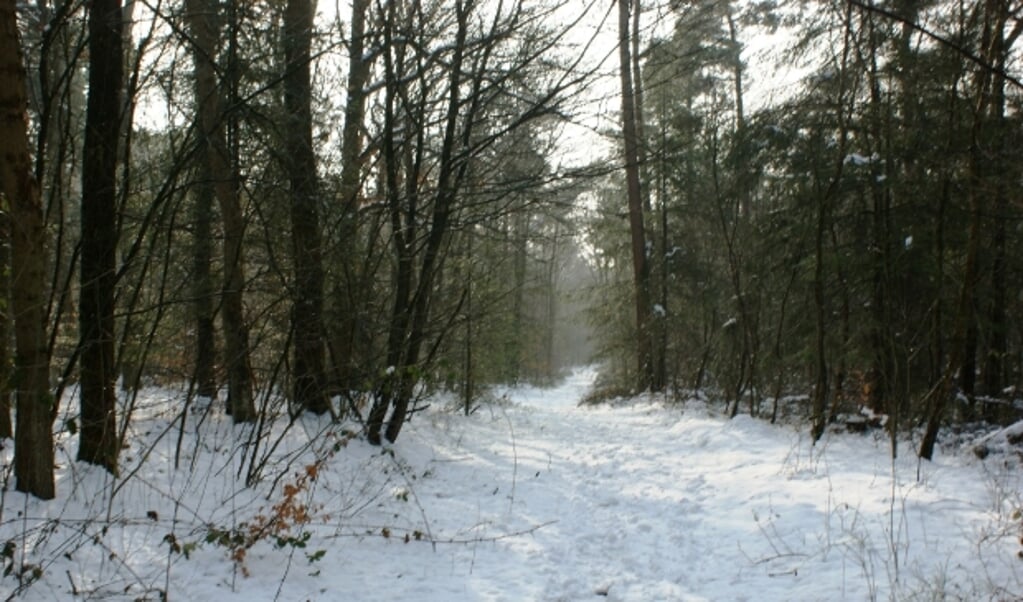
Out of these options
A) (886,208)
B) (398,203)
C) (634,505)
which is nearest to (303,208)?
(398,203)

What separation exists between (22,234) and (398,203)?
3.40 metres

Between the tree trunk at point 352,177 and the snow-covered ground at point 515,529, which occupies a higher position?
the tree trunk at point 352,177

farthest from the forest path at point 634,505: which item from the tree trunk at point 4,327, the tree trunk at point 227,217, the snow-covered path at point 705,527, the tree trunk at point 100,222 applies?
the tree trunk at point 4,327

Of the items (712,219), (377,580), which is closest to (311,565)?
(377,580)

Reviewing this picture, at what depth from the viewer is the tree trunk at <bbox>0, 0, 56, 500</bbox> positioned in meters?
3.79

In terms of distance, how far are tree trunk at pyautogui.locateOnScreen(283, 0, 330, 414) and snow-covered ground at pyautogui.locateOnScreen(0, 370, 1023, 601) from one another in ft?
3.28

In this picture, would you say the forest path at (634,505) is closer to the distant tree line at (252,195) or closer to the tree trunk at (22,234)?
the distant tree line at (252,195)

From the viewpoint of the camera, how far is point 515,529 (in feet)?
17.9

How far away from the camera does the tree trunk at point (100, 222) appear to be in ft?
15.4

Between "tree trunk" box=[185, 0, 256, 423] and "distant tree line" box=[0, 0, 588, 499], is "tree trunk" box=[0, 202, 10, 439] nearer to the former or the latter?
"distant tree line" box=[0, 0, 588, 499]

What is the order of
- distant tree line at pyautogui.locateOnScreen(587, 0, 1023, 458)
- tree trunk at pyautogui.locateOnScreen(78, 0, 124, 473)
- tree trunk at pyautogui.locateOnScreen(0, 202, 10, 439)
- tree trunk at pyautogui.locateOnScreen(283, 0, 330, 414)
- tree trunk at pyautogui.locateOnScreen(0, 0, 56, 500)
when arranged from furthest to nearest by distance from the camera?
distant tree line at pyautogui.locateOnScreen(587, 0, 1023, 458) → tree trunk at pyautogui.locateOnScreen(283, 0, 330, 414) → tree trunk at pyautogui.locateOnScreen(78, 0, 124, 473) → tree trunk at pyautogui.locateOnScreen(0, 0, 56, 500) → tree trunk at pyautogui.locateOnScreen(0, 202, 10, 439)

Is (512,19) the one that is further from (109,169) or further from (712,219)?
(712,219)

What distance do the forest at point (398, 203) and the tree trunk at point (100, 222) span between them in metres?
0.02

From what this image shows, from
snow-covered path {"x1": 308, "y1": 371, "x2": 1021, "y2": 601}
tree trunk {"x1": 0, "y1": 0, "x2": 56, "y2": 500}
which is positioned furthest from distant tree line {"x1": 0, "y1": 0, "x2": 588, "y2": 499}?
snow-covered path {"x1": 308, "y1": 371, "x2": 1021, "y2": 601}
